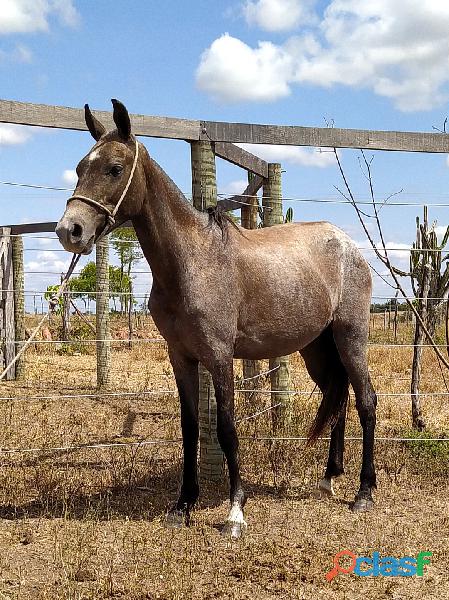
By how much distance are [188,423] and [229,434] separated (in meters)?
0.38

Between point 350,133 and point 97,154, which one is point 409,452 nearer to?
point 350,133

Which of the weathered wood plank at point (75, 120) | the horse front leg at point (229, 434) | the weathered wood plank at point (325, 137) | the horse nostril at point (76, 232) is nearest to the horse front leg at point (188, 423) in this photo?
the horse front leg at point (229, 434)

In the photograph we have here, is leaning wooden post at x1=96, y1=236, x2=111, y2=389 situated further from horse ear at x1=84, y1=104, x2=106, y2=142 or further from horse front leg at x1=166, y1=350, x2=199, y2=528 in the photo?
horse ear at x1=84, y1=104, x2=106, y2=142

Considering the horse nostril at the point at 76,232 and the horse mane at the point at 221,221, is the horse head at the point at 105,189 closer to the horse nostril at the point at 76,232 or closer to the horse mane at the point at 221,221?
the horse nostril at the point at 76,232

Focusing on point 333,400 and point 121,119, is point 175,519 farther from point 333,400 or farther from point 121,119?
point 121,119

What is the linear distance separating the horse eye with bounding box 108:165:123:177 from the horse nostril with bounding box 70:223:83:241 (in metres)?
0.41

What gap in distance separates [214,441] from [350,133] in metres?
2.84

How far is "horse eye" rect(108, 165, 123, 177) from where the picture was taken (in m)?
3.72

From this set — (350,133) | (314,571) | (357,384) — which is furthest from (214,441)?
(350,133)

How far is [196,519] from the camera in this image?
421cm

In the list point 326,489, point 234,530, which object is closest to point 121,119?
point 234,530

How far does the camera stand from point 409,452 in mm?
5859

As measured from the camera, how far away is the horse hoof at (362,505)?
4.51m

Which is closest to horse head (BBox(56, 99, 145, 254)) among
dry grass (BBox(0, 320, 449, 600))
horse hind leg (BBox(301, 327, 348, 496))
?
dry grass (BBox(0, 320, 449, 600))
